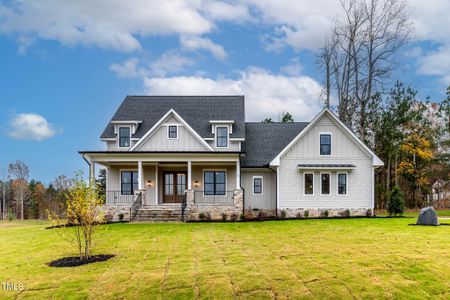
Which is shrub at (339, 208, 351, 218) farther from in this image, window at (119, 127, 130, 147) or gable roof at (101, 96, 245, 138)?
window at (119, 127, 130, 147)

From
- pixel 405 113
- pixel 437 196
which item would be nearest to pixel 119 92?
pixel 405 113

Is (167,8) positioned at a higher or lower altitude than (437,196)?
higher

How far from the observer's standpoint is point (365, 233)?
1412 centimetres

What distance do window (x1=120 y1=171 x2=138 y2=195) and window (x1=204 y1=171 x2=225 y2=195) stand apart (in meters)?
4.52

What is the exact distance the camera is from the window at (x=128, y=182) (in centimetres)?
2412

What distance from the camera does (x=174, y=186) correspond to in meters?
24.5

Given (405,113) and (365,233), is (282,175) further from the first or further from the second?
(405,113)

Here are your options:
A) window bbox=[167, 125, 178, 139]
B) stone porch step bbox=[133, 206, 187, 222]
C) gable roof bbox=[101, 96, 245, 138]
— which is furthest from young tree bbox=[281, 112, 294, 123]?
stone porch step bbox=[133, 206, 187, 222]

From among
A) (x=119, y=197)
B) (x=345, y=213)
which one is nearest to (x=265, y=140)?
(x=345, y=213)

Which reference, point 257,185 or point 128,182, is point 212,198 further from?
point 128,182

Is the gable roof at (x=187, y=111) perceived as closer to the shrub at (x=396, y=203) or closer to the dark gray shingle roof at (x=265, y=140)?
the dark gray shingle roof at (x=265, y=140)

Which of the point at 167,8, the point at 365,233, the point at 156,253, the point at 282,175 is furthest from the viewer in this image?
the point at 282,175

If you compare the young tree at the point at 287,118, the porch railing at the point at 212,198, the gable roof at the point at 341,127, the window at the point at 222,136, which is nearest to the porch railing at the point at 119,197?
the porch railing at the point at 212,198

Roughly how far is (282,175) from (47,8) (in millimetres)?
14655
